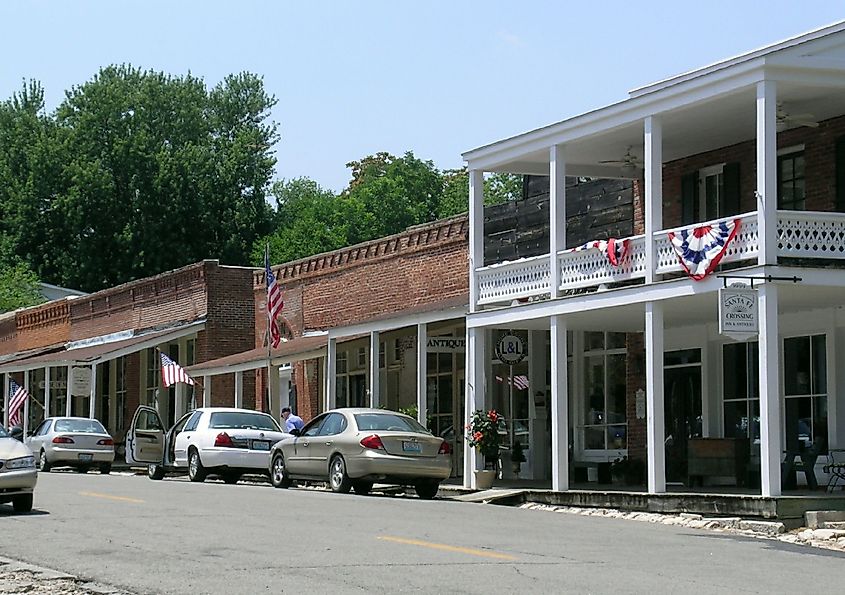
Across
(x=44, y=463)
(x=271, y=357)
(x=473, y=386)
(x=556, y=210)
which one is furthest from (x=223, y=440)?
(x=556, y=210)

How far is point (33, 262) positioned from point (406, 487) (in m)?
47.6

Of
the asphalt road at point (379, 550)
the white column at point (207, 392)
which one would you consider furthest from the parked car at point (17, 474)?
the white column at point (207, 392)

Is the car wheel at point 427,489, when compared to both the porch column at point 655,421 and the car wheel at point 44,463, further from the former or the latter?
the car wheel at point 44,463

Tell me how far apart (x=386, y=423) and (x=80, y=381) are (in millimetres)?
19953

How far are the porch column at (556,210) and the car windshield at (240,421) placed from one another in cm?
797

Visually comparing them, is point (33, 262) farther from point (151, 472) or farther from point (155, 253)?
point (151, 472)

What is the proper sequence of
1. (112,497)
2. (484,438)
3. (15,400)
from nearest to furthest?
(112,497) < (484,438) < (15,400)

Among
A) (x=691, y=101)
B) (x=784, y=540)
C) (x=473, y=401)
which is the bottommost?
(x=784, y=540)

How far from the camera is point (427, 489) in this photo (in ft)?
85.3

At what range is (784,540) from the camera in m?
19.1

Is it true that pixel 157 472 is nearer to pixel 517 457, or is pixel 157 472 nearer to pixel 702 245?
pixel 517 457

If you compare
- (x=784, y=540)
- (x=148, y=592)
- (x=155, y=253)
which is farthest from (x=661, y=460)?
(x=155, y=253)

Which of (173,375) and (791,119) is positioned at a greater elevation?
(791,119)

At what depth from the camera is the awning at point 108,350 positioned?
4225 cm
